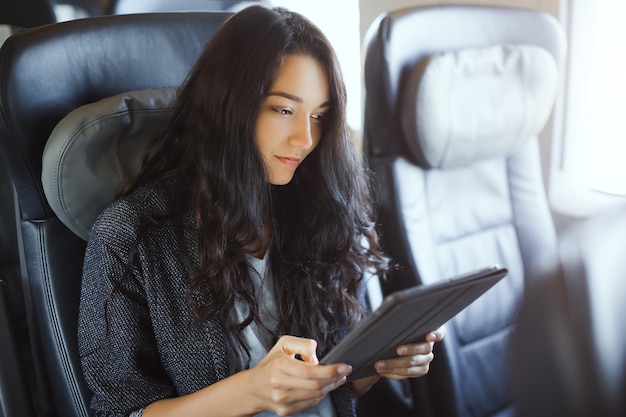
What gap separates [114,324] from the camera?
95 centimetres

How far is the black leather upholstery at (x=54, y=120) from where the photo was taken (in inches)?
39.4

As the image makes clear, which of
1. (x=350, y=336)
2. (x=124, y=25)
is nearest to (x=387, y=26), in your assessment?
(x=124, y=25)

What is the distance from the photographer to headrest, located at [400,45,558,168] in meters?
1.33

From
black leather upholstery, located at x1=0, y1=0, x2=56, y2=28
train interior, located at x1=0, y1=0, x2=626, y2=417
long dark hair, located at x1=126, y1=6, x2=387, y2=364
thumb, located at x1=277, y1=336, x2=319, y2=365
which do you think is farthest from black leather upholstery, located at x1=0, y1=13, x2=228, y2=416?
black leather upholstery, located at x1=0, y1=0, x2=56, y2=28

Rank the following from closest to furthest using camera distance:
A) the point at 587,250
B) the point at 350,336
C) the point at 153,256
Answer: the point at 350,336
the point at 153,256
the point at 587,250

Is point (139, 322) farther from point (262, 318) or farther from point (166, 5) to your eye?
point (166, 5)

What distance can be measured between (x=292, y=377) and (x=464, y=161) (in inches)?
30.6

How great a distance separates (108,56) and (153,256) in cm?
34

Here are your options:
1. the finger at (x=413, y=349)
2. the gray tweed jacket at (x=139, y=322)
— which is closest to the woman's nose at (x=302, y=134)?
the gray tweed jacket at (x=139, y=322)

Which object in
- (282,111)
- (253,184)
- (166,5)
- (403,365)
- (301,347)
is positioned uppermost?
(166,5)

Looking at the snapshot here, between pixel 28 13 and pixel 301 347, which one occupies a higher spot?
pixel 28 13

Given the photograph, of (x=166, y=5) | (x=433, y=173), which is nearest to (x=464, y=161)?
(x=433, y=173)

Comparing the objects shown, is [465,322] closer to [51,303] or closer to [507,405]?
[507,405]

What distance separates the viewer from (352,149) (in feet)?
3.86
